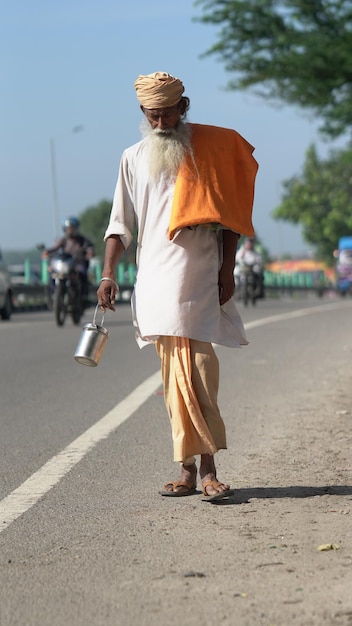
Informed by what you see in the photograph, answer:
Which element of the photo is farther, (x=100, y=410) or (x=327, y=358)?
(x=327, y=358)

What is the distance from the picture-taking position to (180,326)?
632 cm

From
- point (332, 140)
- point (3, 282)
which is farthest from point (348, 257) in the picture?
point (3, 282)

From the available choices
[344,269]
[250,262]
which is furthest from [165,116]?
[344,269]

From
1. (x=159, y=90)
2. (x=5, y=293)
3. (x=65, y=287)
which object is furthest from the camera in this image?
(x=5, y=293)

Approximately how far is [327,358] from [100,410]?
5236 millimetres

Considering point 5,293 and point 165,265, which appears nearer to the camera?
point 165,265

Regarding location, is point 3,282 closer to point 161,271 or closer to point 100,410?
point 100,410

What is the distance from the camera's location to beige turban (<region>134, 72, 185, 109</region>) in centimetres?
619

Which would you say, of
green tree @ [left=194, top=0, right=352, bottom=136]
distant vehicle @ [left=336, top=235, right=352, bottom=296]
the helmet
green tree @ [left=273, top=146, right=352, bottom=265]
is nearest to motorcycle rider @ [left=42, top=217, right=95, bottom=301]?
the helmet

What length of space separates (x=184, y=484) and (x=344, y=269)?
62751 mm

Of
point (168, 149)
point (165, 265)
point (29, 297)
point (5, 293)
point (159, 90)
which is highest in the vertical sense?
point (159, 90)

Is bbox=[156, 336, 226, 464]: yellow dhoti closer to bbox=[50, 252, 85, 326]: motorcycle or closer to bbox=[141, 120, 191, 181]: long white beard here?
bbox=[141, 120, 191, 181]: long white beard

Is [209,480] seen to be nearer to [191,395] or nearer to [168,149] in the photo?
[191,395]

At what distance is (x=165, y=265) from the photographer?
6371mm
